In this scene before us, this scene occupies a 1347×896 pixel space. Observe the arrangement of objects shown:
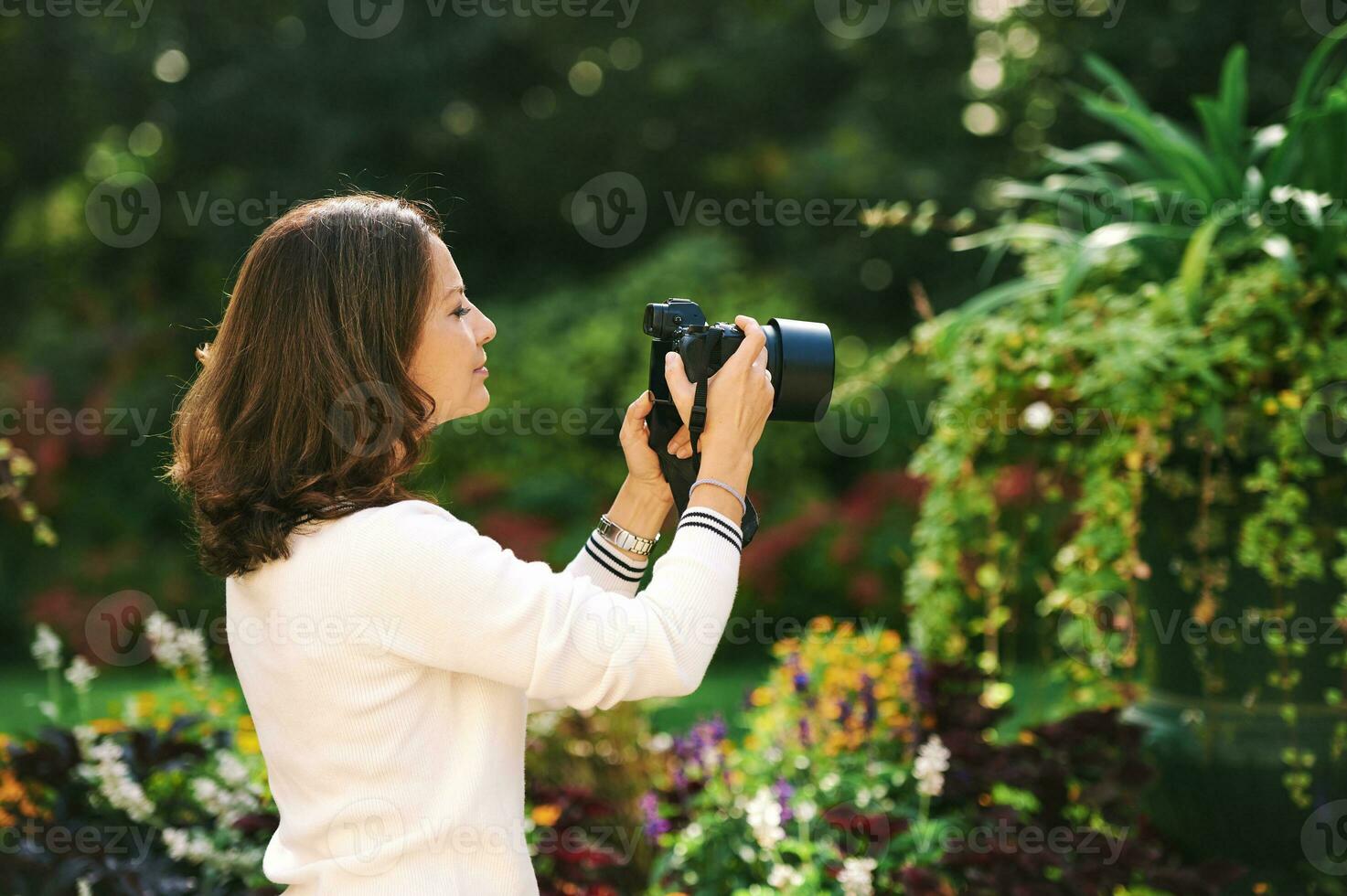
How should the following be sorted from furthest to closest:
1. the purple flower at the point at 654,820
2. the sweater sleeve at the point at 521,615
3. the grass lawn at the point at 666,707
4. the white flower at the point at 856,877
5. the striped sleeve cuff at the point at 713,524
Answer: the grass lawn at the point at 666,707 → the purple flower at the point at 654,820 → the white flower at the point at 856,877 → the striped sleeve cuff at the point at 713,524 → the sweater sleeve at the point at 521,615

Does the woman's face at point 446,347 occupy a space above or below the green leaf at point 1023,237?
below

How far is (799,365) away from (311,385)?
26.5 inches

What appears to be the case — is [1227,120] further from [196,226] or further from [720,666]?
[196,226]

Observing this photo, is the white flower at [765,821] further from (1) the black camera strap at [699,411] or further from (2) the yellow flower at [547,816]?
(1) the black camera strap at [699,411]

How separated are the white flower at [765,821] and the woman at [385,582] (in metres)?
1.02

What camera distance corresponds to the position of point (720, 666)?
7.79m

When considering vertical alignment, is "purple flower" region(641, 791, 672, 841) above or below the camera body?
below

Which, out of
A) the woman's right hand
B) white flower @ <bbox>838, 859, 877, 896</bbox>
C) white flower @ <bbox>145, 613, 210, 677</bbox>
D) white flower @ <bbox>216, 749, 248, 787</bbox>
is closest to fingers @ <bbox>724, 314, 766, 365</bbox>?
the woman's right hand

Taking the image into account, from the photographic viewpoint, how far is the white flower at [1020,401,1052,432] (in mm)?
3082

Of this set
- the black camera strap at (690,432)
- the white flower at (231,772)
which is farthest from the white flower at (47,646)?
the black camera strap at (690,432)

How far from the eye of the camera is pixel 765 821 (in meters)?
2.51

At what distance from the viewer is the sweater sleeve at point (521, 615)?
55.7 inches

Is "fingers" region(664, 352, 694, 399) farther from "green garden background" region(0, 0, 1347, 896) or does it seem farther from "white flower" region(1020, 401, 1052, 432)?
"white flower" region(1020, 401, 1052, 432)

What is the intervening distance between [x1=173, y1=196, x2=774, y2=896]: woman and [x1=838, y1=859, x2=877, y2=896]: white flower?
959 mm
